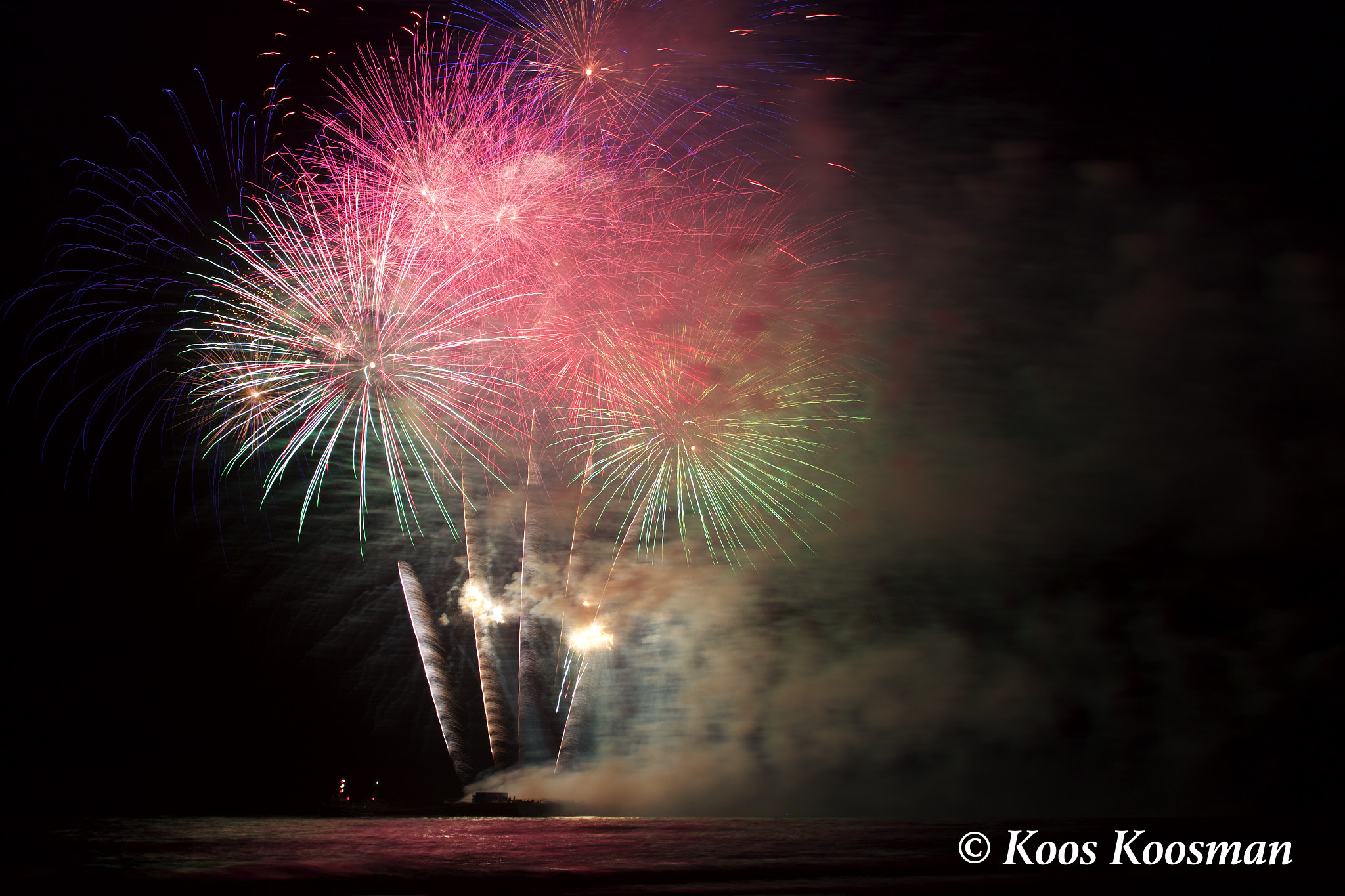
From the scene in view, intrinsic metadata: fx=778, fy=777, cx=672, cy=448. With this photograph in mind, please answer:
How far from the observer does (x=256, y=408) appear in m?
16.2

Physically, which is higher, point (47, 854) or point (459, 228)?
point (459, 228)

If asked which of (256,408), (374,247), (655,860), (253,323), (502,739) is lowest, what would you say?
(655,860)

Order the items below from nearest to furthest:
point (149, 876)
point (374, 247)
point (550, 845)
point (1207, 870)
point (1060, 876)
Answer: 1. point (149, 876)
2. point (374, 247)
3. point (1060, 876)
4. point (1207, 870)
5. point (550, 845)

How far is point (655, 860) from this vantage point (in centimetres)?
1739

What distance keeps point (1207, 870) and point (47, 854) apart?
90.2 ft

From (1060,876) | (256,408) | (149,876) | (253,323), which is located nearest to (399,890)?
(149,876)

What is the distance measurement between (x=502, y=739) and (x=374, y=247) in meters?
12.0

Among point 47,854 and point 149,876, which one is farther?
point 47,854

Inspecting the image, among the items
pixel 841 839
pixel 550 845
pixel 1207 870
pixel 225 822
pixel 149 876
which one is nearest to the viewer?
pixel 149 876

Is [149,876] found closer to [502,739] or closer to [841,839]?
[502,739]

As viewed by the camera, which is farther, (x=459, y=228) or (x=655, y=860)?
(x=655, y=860)

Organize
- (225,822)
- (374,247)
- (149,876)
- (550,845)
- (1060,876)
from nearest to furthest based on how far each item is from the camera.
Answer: (149,876)
(374,247)
(1060,876)
(550,845)
(225,822)

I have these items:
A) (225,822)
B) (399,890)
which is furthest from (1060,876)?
(225,822)

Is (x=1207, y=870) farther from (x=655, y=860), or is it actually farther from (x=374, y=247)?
(x=374, y=247)
